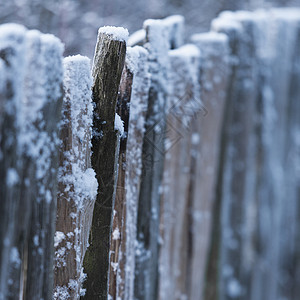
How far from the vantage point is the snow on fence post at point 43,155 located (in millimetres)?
788

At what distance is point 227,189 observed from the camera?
161 cm

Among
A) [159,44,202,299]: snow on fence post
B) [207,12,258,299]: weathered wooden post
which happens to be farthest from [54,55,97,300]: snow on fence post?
[207,12,258,299]: weathered wooden post

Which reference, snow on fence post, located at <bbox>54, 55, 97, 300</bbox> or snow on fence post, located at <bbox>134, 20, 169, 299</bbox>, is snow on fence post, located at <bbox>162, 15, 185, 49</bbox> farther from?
snow on fence post, located at <bbox>54, 55, 97, 300</bbox>

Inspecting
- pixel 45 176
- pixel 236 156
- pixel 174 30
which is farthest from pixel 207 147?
pixel 45 176

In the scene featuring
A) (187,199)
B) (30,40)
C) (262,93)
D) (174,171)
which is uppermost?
(262,93)

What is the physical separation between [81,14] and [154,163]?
238cm

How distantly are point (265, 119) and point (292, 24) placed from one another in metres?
0.43

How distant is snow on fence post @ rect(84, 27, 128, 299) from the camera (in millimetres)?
1048

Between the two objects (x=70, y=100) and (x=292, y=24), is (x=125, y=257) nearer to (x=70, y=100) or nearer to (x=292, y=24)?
(x=70, y=100)

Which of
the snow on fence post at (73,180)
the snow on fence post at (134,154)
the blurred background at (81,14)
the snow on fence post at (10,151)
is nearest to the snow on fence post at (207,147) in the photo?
the snow on fence post at (134,154)

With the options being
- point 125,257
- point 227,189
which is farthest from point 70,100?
point 227,189

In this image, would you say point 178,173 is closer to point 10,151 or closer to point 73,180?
point 73,180

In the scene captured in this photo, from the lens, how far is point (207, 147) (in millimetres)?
1562

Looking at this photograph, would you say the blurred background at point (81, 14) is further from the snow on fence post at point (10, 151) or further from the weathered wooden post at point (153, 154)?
the snow on fence post at point (10, 151)
